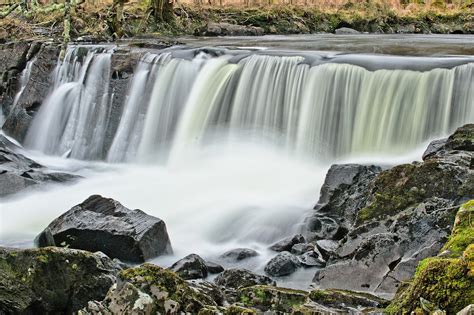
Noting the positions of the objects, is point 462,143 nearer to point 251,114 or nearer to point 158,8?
point 251,114

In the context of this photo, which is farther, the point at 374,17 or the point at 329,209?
the point at 374,17

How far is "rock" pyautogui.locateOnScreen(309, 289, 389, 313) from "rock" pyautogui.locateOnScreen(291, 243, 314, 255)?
2.74 metres

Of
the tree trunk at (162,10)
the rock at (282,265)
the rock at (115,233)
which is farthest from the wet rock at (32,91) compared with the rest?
the rock at (282,265)

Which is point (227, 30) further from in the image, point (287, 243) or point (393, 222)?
point (393, 222)

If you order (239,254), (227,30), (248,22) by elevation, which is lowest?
(239,254)

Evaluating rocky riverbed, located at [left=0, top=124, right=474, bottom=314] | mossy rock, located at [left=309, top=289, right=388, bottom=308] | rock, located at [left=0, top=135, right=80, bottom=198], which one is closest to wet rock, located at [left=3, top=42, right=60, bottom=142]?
rock, located at [left=0, top=135, right=80, bottom=198]

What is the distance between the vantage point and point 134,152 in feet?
41.5

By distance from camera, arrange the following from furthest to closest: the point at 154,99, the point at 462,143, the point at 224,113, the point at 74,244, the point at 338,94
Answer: the point at 154,99
the point at 224,113
the point at 338,94
the point at 462,143
the point at 74,244

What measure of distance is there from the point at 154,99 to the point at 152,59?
42.9 inches

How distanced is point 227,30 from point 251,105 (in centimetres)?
1075

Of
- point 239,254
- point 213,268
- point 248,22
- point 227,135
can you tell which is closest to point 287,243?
point 239,254

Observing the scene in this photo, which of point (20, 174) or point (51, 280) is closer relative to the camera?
point (51, 280)

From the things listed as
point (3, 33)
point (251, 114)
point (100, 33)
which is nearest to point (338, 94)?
point (251, 114)

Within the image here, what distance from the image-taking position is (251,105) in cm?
1217
